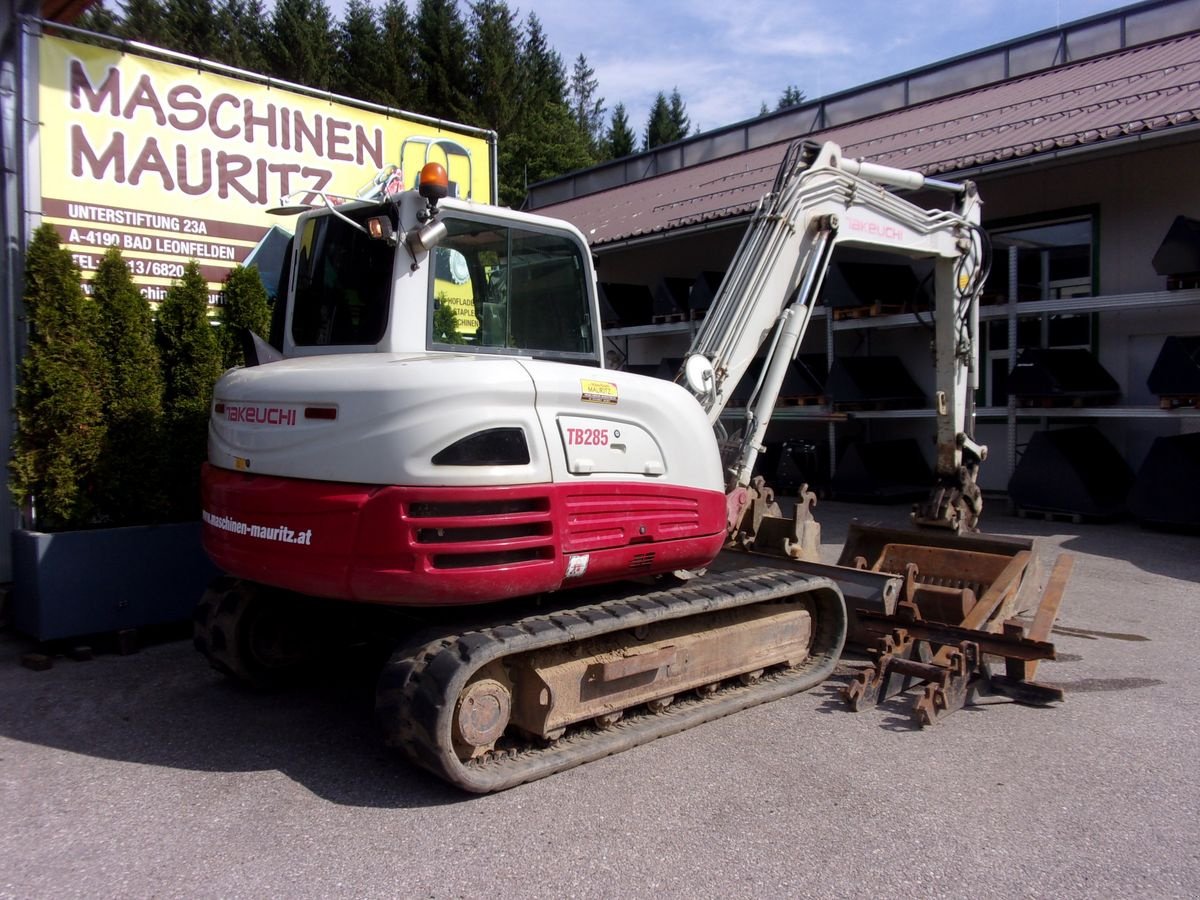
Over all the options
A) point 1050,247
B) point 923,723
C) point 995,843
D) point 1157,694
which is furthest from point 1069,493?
point 995,843

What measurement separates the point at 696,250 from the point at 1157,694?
14.5 m

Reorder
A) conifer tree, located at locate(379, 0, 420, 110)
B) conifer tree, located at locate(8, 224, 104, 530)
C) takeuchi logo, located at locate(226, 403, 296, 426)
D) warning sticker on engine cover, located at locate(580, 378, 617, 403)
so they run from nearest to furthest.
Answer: takeuchi logo, located at locate(226, 403, 296, 426) → warning sticker on engine cover, located at locate(580, 378, 617, 403) → conifer tree, located at locate(8, 224, 104, 530) → conifer tree, located at locate(379, 0, 420, 110)

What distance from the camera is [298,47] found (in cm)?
3762

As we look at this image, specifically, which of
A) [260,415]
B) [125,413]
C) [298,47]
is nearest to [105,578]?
[125,413]

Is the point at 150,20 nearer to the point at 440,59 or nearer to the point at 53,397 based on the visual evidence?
the point at 440,59

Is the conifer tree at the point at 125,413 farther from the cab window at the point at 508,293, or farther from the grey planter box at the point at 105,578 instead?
the cab window at the point at 508,293

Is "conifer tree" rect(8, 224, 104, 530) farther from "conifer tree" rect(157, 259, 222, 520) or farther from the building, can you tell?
the building

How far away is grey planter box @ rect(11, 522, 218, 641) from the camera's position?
6.45m

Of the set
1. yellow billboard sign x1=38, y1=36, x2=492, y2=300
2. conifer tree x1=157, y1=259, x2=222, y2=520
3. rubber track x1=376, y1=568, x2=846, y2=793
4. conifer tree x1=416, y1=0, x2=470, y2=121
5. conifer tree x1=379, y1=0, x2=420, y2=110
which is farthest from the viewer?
conifer tree x1=416, y1=0, x2=470, y2=121

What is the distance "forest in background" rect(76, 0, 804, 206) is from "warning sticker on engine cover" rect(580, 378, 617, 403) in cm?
3369

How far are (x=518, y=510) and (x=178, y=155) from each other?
18.4ft

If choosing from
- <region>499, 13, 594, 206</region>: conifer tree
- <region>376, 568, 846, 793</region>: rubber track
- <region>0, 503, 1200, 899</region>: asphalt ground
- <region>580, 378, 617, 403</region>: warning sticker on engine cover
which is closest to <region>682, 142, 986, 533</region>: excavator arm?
<region>376, 568, 846, 793</region>: rubber track

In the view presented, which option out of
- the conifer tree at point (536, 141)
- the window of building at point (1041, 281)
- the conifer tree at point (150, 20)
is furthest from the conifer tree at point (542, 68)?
the window of building at point (1041, 281)

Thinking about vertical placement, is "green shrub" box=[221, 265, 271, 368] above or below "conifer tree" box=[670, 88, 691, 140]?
below
